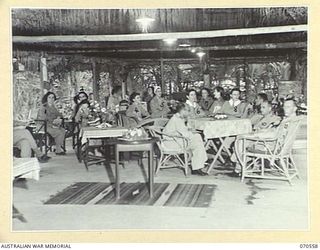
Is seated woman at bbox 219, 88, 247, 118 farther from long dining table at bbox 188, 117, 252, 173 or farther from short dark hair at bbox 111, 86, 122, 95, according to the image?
short dark hair at bbox 111, 86, 122, 95

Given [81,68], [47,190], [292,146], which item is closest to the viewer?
[47,190]

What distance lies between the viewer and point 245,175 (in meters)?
2.73

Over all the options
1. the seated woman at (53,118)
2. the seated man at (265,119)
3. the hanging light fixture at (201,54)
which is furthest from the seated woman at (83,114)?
the hanging light fixture at (201,54)

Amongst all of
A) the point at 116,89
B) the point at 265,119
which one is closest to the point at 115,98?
the point at 116,89

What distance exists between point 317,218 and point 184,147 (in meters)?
1.28

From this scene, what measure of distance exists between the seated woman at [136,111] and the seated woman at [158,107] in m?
0.05

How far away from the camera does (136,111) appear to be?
3602 mm

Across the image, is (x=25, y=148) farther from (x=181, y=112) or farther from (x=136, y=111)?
(x=136, y=111)

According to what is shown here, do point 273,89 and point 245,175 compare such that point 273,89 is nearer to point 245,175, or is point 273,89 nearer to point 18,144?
point 245,175

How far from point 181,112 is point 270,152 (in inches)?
25.5

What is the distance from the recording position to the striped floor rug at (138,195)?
7.19ft

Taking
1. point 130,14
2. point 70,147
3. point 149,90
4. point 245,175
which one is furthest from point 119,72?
point 130,14

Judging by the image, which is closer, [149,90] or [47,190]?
[47,190]

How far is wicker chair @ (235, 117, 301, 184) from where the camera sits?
8.63 feet
